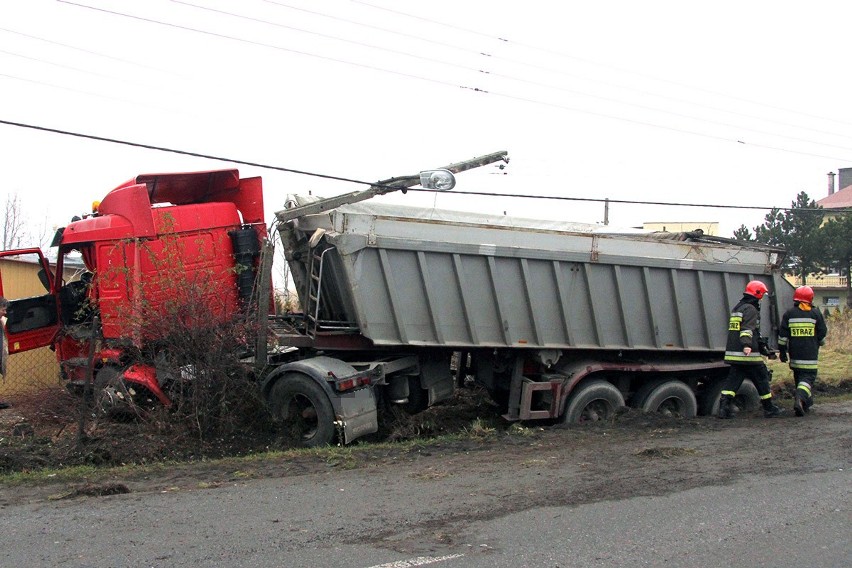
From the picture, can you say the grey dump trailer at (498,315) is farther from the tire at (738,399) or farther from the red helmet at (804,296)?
the red helmet at (804,296)

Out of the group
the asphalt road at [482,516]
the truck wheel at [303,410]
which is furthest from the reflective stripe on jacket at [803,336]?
the truck wheel at [303,410]

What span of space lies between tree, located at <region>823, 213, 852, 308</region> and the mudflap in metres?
32.3

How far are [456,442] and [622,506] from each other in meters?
Result: 2.84

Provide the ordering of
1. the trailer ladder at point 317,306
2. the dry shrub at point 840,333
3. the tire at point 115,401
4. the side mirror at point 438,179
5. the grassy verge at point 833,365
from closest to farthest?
the tire at point 115,401 → the trailer ladder at point 317,306 → the side mirror at point 438,179 → the grassy verge at point 833,365 → the dry shrub at point 840,333

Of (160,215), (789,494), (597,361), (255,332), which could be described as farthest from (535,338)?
(160,215)

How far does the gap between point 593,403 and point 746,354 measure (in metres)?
2.03

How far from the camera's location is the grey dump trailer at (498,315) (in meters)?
8.51

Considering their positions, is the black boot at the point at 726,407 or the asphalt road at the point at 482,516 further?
the black boot at the point at 726,407

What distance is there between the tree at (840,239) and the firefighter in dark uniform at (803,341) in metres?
27.4

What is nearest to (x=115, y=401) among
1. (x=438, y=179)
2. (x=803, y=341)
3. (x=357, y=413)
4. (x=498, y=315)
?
(x=357, y=413)

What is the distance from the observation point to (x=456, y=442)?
27.6 ft

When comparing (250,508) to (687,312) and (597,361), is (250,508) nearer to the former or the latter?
(597,361)

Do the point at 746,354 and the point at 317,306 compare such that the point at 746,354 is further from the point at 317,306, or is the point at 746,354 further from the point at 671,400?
the point at 317,306

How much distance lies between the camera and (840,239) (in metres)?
35.1
